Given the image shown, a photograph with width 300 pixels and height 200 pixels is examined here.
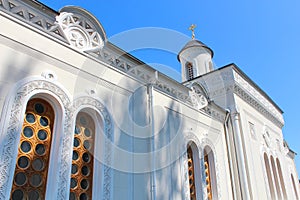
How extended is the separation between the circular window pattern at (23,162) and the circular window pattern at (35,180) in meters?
0.20

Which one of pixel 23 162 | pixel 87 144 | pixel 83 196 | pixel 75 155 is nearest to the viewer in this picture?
pixel 23 162

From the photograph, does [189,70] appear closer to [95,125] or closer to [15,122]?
[95,125]

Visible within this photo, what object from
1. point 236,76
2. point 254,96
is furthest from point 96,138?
point 254,96

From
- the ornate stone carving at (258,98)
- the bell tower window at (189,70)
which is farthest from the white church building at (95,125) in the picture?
the bell tower window at (189,70)

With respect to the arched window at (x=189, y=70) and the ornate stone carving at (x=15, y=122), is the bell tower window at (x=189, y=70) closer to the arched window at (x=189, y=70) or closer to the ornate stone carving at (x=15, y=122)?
the arched window at (x=189, y=70)

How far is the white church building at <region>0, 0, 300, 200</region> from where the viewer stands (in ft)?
14.0

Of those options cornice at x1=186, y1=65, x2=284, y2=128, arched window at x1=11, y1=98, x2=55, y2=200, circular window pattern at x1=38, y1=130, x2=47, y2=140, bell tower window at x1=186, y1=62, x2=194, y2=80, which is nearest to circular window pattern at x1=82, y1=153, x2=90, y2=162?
arched window at x1=11, y1=98, x2=55, y2=200

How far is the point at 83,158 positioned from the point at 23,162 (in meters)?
1.13

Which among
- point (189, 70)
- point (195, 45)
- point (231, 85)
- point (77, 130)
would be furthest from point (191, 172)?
point (195, 45)

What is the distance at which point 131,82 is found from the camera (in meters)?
6.46

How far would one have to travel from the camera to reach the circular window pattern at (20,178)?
3994mm

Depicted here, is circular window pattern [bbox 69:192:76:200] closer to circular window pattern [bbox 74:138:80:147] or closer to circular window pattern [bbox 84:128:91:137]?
circular window pattern [bbox 74:138:80:147]

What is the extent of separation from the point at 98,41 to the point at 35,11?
140cm

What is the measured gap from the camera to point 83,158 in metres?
5.03
